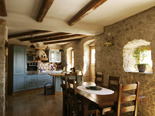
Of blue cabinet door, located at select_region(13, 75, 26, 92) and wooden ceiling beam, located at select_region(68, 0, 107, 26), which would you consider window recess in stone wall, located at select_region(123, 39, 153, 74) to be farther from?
blue cabinet door, located at select_region(13, 75, 26, 92)

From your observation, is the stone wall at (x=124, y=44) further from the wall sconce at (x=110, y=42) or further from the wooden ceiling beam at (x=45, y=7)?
the wooden ceiling beam at (x=45, y=7)

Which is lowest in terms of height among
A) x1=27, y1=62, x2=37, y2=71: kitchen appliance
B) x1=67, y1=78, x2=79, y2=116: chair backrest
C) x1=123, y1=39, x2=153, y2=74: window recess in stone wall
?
x1=67, y1=78, x2=79, y2=116: chair backrest

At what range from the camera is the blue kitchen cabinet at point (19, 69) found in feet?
18.9

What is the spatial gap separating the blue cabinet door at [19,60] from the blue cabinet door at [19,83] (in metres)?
0.20

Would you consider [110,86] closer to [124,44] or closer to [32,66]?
[124,44]

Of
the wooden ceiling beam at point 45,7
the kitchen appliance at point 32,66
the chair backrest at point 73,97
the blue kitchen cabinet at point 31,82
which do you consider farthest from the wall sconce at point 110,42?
the kitchen appliance at point 32,66

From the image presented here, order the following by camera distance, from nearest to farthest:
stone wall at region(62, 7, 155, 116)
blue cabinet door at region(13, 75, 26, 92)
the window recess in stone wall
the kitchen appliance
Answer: stone wall at region(62, 7, 155, 116), the window recess in stone wall, blue cabinet door at region(13, 75, 26, 92), the kitchen appliance

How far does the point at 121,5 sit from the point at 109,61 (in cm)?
193

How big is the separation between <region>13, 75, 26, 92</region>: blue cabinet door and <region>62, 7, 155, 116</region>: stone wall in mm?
3786

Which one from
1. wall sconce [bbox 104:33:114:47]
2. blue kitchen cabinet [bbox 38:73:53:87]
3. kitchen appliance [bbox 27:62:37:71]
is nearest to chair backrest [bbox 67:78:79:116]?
wall sconce [bbox 104:33:114:47]

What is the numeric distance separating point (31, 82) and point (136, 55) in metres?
5.17

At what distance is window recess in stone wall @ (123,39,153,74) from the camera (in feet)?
11.3

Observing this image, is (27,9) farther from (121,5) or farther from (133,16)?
(133,16)

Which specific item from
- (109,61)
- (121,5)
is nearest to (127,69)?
(109,61)
